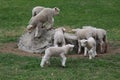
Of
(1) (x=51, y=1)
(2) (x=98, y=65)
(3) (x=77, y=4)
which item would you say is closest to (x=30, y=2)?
(1) (x=51, y=1)

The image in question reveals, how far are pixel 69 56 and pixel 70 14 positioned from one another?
44.0ft

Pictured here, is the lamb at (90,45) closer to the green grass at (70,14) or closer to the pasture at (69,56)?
the pasture at (69,56)

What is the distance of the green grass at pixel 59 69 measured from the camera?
1212 centimetres

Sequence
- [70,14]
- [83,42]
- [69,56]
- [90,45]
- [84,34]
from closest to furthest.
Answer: [83,42], [90,45], [69,56], [84,34], [70,14]

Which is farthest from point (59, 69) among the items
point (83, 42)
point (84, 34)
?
point (84, 34)

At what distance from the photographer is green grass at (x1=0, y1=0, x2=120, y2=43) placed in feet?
78.8

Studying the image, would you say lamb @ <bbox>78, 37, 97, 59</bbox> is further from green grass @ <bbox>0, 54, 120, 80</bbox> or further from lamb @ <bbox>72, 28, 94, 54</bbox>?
lamb @ <bbox>72, 28, 94, 54</bbox>

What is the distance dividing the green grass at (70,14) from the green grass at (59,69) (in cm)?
648

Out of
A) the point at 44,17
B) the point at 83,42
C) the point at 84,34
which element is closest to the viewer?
the point at 83,42

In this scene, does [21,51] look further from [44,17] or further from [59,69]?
[59,69]

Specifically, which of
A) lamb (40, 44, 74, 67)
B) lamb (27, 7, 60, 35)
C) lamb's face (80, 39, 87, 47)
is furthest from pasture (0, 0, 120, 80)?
lamb (27, 7, 60, 35)

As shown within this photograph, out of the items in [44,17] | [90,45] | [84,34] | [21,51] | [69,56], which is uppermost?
[44,17]

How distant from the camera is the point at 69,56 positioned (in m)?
15.1

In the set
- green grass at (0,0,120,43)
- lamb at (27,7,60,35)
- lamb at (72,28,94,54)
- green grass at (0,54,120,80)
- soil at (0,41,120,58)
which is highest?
lamb at (27,7,60,35)
